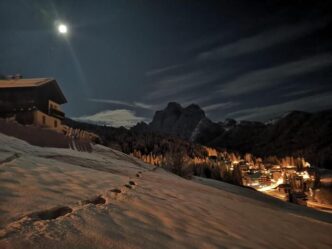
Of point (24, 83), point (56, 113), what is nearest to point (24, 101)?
point (24, 83)

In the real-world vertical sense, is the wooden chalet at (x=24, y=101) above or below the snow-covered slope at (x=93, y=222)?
above

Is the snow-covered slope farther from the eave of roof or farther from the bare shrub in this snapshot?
the eave of roof

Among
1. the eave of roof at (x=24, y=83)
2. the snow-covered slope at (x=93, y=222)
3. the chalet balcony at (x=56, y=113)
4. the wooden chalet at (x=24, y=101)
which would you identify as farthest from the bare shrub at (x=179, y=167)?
the snow-covered slope at (x=93, y=222)

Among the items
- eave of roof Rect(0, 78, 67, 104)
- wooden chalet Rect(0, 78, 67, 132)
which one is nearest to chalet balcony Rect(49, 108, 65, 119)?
wooden chalet Rect(0, 78, 67, 132)

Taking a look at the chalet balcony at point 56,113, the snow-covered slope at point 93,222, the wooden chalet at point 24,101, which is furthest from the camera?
the chalet balcony at point 56,113

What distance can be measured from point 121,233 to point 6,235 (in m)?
1.33

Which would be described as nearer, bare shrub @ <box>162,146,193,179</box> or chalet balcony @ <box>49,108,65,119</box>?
bare shrub @ <box>162,146,193,179</box>

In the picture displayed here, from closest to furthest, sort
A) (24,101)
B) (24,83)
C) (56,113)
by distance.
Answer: (24,101)
(24,83)
(56,113)

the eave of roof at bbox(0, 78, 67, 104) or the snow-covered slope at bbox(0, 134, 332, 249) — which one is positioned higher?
the eave of roof at bbox(0, 78, 67, 104)

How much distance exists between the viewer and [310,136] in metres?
131

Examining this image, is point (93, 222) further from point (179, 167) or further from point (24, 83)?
point (24, 83)

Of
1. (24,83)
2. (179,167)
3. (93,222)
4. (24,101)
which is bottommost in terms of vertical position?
(179,167)

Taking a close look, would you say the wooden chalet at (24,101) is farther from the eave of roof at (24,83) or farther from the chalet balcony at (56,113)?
the chalet balcony at (56,113)

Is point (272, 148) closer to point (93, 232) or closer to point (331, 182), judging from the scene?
point (331, 182)
